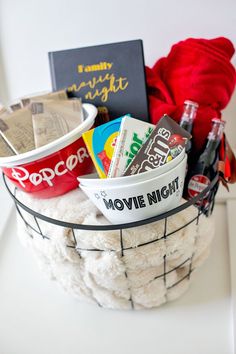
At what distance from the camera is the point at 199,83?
1.92ft

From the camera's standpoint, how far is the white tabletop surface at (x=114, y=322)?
1.73ft

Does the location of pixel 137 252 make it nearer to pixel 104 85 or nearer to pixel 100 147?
pixel 100 147

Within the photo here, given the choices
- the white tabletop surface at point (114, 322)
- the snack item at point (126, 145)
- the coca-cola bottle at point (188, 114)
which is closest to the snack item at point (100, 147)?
the snack item at point (126, 145)

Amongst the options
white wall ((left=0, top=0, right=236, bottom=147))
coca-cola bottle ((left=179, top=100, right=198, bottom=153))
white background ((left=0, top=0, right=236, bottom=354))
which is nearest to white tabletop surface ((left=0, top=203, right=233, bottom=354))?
white background ((left=0, top=0, right=236, bottom=354))

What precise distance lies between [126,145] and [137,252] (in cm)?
14

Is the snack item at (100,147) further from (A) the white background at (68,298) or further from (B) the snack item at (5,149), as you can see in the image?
(A) the white background at (68,298)

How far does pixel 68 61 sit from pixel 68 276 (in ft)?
1.22

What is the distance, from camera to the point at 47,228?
1.65 ft

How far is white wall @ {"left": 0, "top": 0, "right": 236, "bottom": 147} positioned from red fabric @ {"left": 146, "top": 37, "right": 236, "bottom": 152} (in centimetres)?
7

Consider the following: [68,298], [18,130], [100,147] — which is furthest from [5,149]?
[68,298]

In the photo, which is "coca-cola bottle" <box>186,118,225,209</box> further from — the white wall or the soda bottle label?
the white wall

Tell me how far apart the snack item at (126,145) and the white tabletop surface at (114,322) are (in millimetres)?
261
